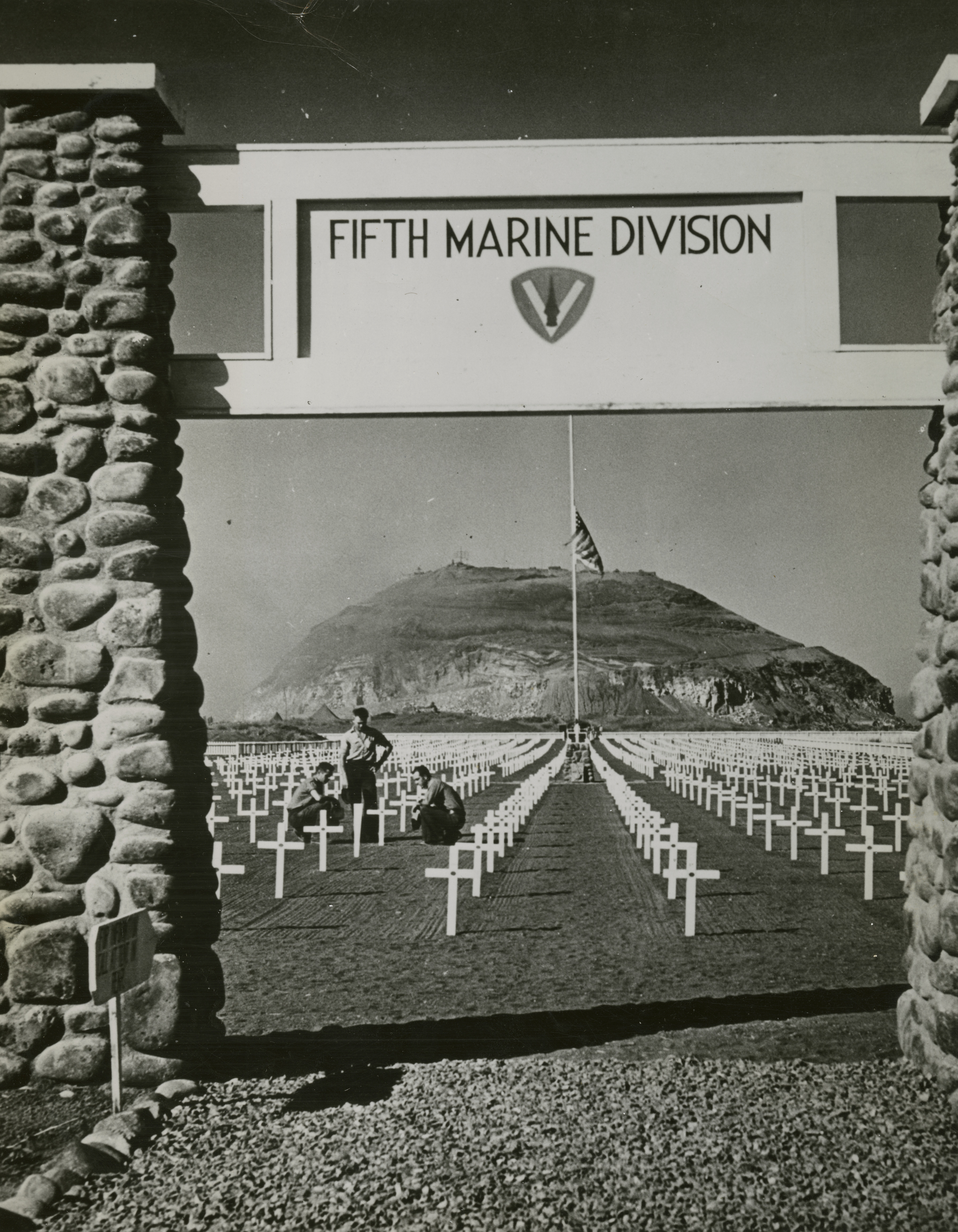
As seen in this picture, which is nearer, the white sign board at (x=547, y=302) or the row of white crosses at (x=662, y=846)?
the white sign board at (x=547, y=302)

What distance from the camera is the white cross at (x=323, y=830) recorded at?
11.7m

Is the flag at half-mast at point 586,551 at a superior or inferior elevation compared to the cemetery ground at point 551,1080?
superior

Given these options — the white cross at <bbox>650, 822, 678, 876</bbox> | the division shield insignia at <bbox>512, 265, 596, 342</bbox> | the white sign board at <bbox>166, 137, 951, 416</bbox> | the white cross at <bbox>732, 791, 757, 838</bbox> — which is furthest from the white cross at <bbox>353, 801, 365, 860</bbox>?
the division shield insignia at <bbox>512, 265, 596, 342</bbox>

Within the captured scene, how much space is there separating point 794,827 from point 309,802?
5554 millimetres

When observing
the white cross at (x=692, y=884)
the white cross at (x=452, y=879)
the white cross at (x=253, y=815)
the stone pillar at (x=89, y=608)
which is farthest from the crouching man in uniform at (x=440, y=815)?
the stone pillar at (x=89, y=608)

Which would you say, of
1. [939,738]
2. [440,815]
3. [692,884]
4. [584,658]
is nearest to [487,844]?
[440,815]

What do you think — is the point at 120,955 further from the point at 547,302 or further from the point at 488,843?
the point at 488,843

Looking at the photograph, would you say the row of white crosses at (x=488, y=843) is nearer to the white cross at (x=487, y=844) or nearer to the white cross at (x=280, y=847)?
the white cross at (x=487, y=844)

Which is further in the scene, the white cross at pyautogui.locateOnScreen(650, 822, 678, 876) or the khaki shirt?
the khaki shirt

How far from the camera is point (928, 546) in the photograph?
521cm

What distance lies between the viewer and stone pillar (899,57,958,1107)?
485cm

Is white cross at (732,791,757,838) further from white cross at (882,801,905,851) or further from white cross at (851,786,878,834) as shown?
white cross at (882,801,905,851)

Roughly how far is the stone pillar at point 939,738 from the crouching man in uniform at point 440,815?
292 inches

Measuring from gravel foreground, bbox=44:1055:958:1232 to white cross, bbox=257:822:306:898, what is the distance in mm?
5270
